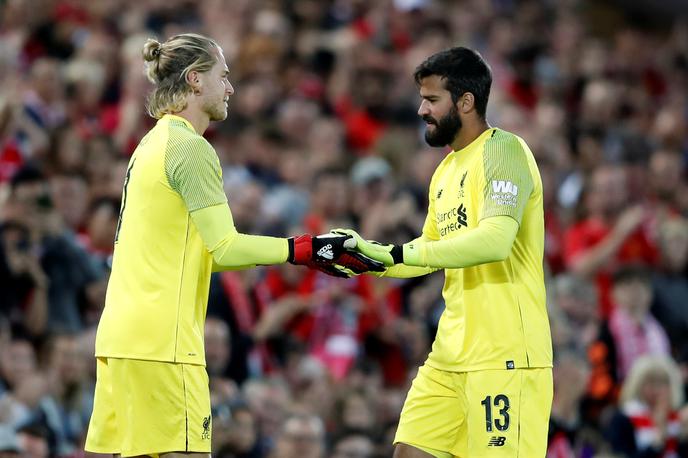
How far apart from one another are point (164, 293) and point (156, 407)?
1.71ft

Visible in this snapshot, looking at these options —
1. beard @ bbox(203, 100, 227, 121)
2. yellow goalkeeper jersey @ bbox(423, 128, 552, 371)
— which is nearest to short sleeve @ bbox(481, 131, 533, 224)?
yellow goalkeeper jersey @ bbox(423, 128, 552, 371)

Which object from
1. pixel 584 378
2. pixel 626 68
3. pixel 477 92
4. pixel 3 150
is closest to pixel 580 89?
pixel 626 68

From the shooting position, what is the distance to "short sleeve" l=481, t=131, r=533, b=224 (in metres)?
6.45

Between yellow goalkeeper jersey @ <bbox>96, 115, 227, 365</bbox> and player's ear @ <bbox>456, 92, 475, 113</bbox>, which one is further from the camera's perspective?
player's ear @ <bbox>456, 92, 475, 113</bbox>

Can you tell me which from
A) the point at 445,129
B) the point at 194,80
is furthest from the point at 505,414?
the point at 194,80

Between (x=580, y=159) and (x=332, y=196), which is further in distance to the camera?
(x=580, y=159)

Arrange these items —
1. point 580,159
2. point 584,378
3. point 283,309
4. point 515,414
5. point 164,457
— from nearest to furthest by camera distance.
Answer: point 164,457
point 515,414
point 584,378
point 283,309
point 580,159

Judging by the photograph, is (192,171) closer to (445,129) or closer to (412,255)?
(412,255)

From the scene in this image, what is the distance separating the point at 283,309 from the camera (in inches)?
427

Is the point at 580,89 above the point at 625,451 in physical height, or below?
above

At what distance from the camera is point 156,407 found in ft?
19.8

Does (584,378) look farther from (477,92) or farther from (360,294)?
(477,92)

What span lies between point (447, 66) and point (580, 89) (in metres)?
9.58

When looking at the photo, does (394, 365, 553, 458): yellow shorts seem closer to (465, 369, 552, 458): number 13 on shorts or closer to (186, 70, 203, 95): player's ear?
(465, 369, 552, 458): number 13 on shorts
